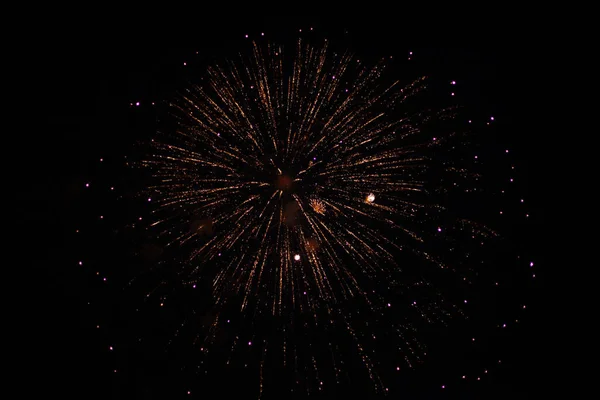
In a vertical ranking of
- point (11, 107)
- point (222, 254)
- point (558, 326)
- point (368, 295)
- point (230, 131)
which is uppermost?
point (11, 107)

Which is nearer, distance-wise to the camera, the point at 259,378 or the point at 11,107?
the point at 11,107

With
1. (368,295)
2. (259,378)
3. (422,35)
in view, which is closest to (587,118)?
(422,35)

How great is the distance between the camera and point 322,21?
44.1 inches

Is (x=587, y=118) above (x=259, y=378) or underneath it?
above

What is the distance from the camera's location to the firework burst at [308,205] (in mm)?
1139

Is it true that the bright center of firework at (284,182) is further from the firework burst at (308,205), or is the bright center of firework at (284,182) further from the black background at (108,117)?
the black background at (108,117)

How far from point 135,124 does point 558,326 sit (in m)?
1.26

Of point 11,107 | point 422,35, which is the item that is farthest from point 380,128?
point 11,107

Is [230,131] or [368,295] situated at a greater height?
[230,131]

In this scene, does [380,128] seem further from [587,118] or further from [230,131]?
[587,118]

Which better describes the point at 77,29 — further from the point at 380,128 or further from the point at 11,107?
the point at 380,128

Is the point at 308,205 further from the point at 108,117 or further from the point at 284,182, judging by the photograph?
the point at 108,117

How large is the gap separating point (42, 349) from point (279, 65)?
3.08 ft

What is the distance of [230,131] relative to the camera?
45.5 inches
